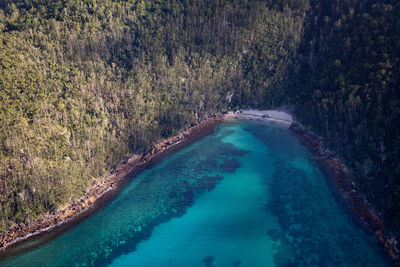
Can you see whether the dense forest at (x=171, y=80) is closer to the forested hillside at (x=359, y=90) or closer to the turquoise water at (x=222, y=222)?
the forested hillside at (x=359, y=90)

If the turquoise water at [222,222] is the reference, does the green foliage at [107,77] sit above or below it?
above

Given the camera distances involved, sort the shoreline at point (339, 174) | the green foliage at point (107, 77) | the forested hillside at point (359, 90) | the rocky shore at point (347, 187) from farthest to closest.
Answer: the green foliage at point (107, 77), the forested hillside at point (359, 90), the shoreline at point (339, 174), the rocky shore at point (347, 187)

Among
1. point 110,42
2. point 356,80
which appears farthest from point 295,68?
point 110,42

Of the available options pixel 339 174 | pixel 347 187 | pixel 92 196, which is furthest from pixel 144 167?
pixel 347 187

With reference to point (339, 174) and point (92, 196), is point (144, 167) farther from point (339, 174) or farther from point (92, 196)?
point (339, 174)

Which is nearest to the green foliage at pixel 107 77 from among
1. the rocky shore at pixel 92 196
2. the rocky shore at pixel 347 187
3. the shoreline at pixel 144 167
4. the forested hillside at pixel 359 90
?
the rocky shore at pixel 92 196

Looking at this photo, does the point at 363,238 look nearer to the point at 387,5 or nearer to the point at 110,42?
the point at 387,5
